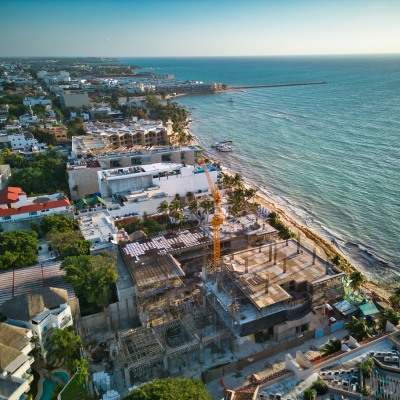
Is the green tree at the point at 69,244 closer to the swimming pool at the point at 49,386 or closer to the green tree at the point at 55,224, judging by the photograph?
the green tree at the point at 55,224

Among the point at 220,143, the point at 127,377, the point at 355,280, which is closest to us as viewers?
the point at 127,377

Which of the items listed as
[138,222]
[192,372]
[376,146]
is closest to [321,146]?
[376,146]

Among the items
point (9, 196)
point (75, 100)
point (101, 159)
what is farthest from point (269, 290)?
point (75, 100)

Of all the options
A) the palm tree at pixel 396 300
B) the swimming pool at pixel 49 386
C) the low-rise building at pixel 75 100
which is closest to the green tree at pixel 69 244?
the swimming pool at pixel 49 386

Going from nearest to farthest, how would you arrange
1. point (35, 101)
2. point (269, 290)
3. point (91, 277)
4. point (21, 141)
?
point (269, 290) < point (91, 277) < point (21, 141) < point (35, 101)

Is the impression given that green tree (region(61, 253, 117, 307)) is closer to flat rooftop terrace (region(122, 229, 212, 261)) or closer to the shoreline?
flat rooftop terrace (region(122, 229, 212, 261))

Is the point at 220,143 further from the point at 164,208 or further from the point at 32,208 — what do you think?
the point at 32,208

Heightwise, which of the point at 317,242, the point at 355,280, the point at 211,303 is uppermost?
the point at 355,280
